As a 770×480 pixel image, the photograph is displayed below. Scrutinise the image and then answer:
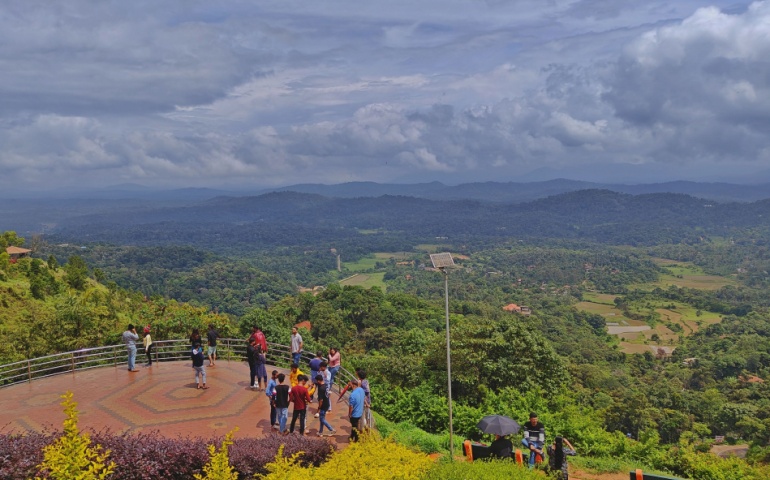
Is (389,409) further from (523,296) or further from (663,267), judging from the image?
(663,267)

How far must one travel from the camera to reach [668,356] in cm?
6116

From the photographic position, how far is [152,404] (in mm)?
11336

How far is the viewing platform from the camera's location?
10156 millimetres

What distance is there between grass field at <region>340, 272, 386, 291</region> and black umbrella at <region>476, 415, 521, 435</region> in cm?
11181

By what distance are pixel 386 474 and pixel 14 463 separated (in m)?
4.84

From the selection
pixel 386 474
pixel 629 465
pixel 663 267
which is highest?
pixel 386 474

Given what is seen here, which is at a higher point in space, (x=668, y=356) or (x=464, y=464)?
(x=464, y=464)

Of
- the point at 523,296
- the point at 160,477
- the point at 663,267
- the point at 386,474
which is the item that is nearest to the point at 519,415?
the point at 386,474

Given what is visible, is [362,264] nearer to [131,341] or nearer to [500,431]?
[131,341]

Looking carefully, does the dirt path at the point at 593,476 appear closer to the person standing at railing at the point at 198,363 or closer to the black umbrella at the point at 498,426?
the black umbrella at the point at 498,426

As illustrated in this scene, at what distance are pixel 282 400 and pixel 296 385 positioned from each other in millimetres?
380

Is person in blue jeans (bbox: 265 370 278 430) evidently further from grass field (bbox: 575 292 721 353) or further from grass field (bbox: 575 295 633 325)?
grass field (bbox: 575 295 633 325)

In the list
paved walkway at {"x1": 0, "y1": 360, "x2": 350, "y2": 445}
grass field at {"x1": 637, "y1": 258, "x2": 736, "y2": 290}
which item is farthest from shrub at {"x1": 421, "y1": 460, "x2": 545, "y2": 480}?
grass field at {"x1": 637, "y1": 258, "x2": 736, "y2": 290}

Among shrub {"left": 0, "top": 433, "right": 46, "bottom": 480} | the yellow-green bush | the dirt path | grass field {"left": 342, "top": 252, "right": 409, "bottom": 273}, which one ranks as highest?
shrub {"left": 0, "top": 433, "right": 46, "bottom": 480}
